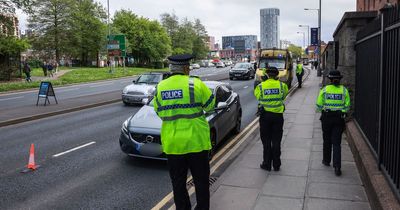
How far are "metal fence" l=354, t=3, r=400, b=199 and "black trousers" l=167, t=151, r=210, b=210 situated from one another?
2114mm

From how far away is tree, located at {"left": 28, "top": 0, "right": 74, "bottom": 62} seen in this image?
62.7 metres

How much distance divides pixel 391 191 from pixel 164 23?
105 metres

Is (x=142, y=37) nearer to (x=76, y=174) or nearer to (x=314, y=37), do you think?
(x=314, y=37)

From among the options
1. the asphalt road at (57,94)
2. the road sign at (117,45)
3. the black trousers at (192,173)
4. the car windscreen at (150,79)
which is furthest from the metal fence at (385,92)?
the road sign at (117,45)

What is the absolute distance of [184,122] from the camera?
14.1 ft

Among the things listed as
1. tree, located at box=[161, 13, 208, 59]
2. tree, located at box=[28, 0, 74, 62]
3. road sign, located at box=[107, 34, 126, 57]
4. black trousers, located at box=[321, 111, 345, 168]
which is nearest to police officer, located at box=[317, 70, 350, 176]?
black trousers, located at box=[321, 111, 345, 168]

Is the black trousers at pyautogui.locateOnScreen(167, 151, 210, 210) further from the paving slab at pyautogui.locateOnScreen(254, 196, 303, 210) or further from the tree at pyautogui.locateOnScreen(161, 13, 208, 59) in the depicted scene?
the tree at pyautogui.locateOnScreen(161, 13, 208, 59)

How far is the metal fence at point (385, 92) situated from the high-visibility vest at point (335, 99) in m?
0.46

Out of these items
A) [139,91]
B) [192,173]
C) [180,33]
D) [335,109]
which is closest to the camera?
[192,173]

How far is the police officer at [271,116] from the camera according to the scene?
705cm

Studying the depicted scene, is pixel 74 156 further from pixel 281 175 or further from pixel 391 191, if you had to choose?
pixel 391 191

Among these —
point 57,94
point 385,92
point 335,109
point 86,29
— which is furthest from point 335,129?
point 86,29

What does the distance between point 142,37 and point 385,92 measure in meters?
75.6

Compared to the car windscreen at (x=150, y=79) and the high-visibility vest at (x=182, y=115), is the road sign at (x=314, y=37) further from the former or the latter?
the high-visibility vest at (x=182, y=115)
